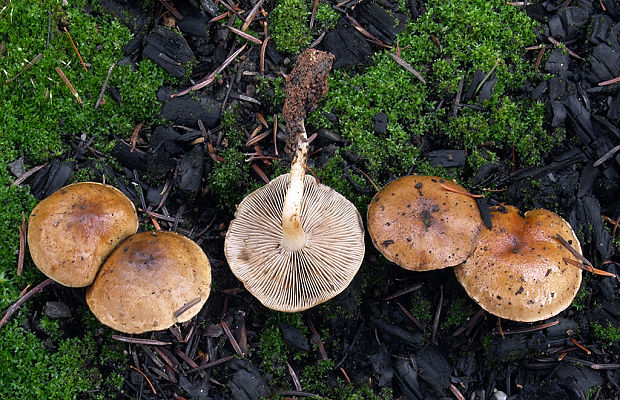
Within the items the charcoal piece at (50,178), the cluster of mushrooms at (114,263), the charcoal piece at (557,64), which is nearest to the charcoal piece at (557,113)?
the charcoal piece at (557,64)

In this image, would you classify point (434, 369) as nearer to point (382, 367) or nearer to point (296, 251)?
point (382, 367)

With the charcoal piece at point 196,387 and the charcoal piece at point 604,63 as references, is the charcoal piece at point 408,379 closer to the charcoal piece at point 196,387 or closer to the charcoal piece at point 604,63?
the charcoal piece at point 196,387

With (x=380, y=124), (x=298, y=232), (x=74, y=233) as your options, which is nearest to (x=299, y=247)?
(x=298, y=232)

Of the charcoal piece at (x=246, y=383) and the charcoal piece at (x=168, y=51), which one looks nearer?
the charcoal piece at (x=246, y=383)

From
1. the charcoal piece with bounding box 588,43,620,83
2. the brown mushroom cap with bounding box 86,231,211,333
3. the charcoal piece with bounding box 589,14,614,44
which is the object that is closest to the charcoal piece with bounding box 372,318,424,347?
the brown mushroom cap with bounding box 86,231,211,333

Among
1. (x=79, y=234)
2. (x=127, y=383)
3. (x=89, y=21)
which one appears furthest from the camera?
(x=89, y=21)

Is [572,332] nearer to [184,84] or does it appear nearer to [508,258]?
[508,258]

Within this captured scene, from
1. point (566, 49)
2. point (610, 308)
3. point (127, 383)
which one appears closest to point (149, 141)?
point (127, 383)
